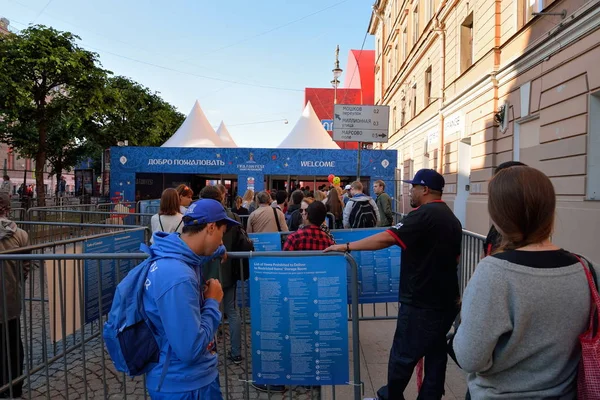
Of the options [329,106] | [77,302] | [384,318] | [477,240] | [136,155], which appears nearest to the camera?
[77,302]

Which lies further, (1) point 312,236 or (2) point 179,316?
(1) point 312,236

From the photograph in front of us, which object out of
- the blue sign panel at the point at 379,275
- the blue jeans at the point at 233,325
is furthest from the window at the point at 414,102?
the blue jeans at the point at 233,325

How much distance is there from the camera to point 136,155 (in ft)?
62.2

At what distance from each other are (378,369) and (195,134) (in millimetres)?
18218

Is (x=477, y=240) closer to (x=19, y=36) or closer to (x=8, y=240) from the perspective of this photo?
(x=8, y=240)

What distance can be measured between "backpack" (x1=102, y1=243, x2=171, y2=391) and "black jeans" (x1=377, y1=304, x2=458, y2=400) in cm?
172

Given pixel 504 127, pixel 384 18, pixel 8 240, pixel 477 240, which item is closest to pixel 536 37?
pixel 504 127

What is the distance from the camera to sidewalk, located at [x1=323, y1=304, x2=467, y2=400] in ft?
12.5

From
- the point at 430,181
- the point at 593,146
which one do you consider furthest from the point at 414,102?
the point at 430,181

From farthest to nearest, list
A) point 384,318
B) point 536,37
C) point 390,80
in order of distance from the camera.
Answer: point 390,80
point 536,37
point 384,318

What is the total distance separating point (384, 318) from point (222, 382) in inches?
83.3

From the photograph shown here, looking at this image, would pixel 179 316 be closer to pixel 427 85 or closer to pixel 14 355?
pixel 14 355

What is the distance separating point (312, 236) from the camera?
13.5ft

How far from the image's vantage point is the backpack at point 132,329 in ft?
6.42
